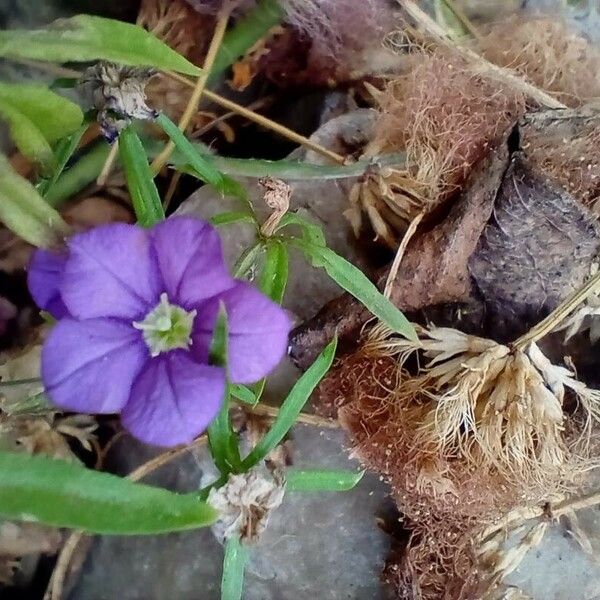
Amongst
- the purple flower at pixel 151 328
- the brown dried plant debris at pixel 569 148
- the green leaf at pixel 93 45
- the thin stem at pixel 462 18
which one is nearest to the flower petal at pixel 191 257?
the purple flower at pixel 151 328

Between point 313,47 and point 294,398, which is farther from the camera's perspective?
point 313,47

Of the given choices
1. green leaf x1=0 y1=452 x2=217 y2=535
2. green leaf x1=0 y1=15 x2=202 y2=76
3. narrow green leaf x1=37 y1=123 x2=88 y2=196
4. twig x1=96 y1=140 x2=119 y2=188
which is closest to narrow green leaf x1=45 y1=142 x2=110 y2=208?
twig x1=96 y1=140 x2=119 y2=188

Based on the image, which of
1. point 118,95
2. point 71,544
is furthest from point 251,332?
point 71,544

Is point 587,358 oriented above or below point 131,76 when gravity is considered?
below

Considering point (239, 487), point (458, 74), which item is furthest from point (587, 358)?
point (239, 487)

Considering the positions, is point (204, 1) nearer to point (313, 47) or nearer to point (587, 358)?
point (313, 47)

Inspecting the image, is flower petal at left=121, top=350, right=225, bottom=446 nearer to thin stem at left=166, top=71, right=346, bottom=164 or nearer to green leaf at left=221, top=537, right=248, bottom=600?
green leaf at left=221, top=537, right=248, bottom=600

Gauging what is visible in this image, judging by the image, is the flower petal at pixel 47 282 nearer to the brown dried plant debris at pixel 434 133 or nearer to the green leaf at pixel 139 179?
the green leaf at pixel 139 179
